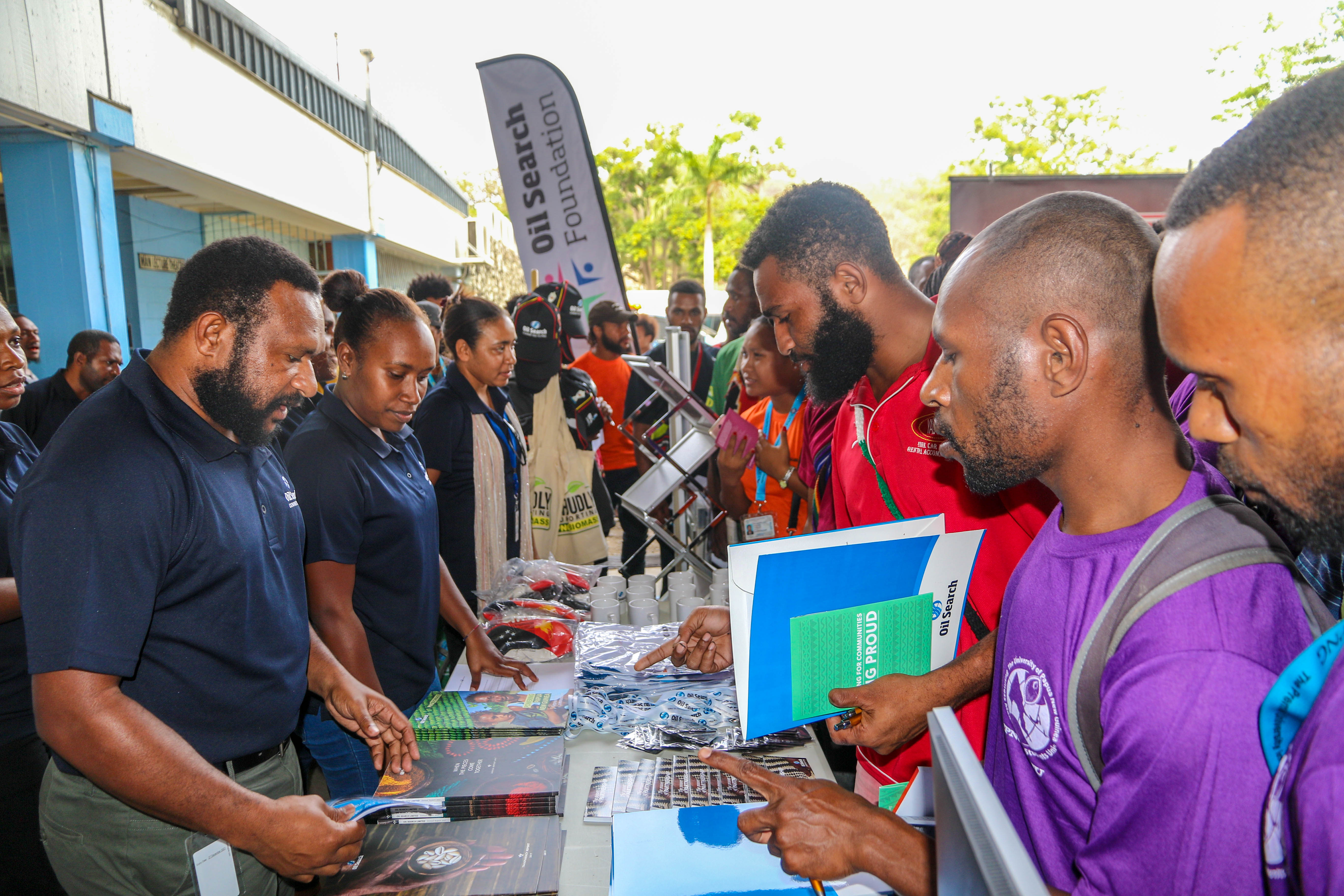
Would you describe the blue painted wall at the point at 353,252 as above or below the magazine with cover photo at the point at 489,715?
above

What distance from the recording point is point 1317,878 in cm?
54

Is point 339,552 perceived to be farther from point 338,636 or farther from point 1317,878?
point 1317,878

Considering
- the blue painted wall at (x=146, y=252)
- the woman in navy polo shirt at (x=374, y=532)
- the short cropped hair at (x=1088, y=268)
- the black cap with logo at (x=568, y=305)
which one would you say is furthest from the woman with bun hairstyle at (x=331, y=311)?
the blue painted wall at (x=146, y=252)

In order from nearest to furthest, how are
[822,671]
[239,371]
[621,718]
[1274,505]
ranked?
1. [1274,505]
2. [822,671]
3. [239,371]
4. [621,718]

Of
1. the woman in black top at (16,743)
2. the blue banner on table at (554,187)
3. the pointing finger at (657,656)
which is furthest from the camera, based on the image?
the blue banner on table at (554,187)

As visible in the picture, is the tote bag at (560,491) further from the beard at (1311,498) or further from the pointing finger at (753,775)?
the beard at (1311,498)

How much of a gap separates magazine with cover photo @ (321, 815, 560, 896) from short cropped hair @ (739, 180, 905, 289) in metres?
1.39

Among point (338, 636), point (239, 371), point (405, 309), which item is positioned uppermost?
point (405, 309)

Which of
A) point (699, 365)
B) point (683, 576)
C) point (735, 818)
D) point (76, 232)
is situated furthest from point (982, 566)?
point (76, 232)

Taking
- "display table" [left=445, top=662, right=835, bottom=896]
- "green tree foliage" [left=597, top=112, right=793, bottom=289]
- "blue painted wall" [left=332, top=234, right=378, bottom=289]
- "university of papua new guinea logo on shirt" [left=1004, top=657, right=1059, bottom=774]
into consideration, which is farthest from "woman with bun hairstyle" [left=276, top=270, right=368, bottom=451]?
"green tree foliage" [left=597, top=112, right=793, bottom=289]

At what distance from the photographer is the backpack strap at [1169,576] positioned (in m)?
0.80

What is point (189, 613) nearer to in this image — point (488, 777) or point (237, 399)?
point (237, 399)

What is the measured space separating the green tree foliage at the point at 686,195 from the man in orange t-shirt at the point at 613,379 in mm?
20859

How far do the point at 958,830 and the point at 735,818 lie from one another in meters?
0.90
